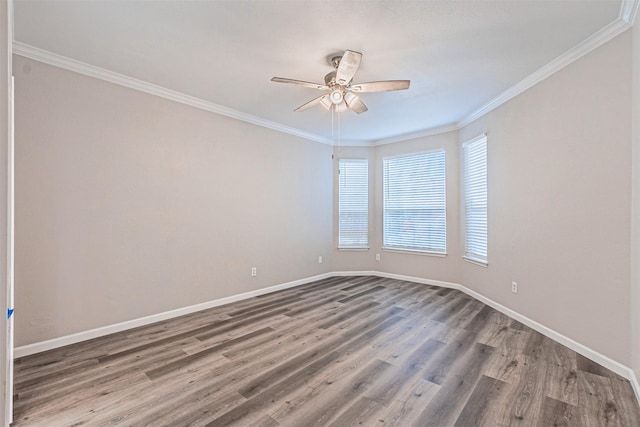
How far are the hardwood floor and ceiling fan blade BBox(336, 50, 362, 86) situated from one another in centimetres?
252

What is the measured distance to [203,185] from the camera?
3.87 meters

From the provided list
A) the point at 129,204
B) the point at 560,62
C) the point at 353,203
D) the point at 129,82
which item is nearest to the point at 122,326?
the point at 129,204

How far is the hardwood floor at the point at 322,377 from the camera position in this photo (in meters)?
1.87

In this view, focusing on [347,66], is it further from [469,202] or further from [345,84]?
[469,202]

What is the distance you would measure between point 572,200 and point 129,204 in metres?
4.54

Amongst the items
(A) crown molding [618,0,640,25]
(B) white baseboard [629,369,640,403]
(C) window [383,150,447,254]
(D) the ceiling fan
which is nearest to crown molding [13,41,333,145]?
(D) the ceiling fan

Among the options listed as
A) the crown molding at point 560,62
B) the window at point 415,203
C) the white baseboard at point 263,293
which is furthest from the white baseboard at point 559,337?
the crown molding at point 560,62

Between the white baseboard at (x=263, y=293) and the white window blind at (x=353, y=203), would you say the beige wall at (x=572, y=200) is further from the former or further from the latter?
the white window blind at (x=353, y=203)

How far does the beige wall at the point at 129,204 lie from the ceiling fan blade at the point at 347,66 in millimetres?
2145

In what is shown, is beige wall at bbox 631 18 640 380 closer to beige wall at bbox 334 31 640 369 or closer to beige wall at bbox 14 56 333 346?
beige wall at bbox 334 31 640 369

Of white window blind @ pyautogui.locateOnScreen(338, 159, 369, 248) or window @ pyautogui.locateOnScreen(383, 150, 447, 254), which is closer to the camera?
window @ pyautogui.locateOnScreen(383, 150, 447, 254)

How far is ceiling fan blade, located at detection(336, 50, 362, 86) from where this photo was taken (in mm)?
2295

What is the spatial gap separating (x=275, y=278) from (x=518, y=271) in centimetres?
342

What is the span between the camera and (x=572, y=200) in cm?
275
